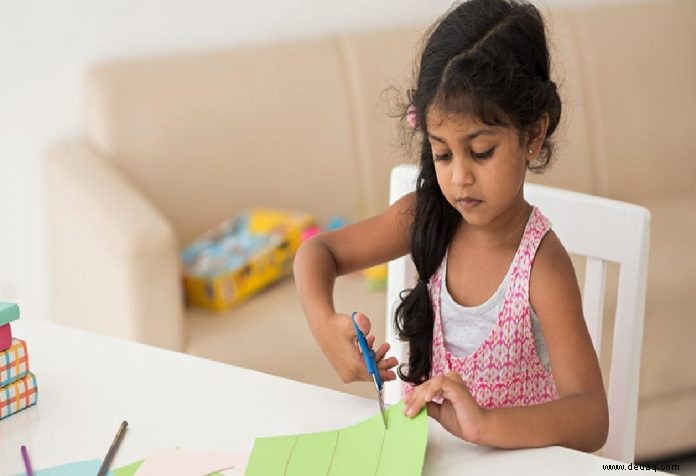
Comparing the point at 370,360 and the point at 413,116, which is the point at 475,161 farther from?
the point at 370,360

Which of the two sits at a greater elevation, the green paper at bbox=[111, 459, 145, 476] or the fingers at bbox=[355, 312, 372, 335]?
the fingers at bbox=[355, 312, 372, 335]

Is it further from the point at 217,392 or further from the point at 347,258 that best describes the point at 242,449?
the point at 347,258

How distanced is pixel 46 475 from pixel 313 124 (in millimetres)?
1945

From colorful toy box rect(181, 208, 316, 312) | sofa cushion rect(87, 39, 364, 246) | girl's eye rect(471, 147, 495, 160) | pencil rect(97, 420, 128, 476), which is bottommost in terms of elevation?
colorful toy box rect(181, 208, 316, 312)

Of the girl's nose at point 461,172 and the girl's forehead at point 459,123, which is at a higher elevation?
the girl's forehead at point 459,123

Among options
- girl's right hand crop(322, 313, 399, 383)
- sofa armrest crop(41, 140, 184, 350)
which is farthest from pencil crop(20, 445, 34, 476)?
sofa armrest crop(41, 140, 184, 350)

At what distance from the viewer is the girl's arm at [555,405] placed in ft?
3.94

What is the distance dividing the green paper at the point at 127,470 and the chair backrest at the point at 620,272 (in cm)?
63

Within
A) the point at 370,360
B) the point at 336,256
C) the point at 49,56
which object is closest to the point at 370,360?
the point at 370,360

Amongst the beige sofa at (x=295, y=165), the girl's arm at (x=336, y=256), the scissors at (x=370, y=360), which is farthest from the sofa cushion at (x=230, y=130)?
the scissors at (x=370, y=360)

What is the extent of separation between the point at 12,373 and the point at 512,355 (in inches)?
23.7

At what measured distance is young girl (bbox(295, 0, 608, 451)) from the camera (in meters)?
1.25

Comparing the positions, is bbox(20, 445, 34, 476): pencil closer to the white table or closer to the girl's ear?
the white table

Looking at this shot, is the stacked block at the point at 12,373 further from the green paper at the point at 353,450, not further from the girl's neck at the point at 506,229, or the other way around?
the girl's neck at the point at 506,229
